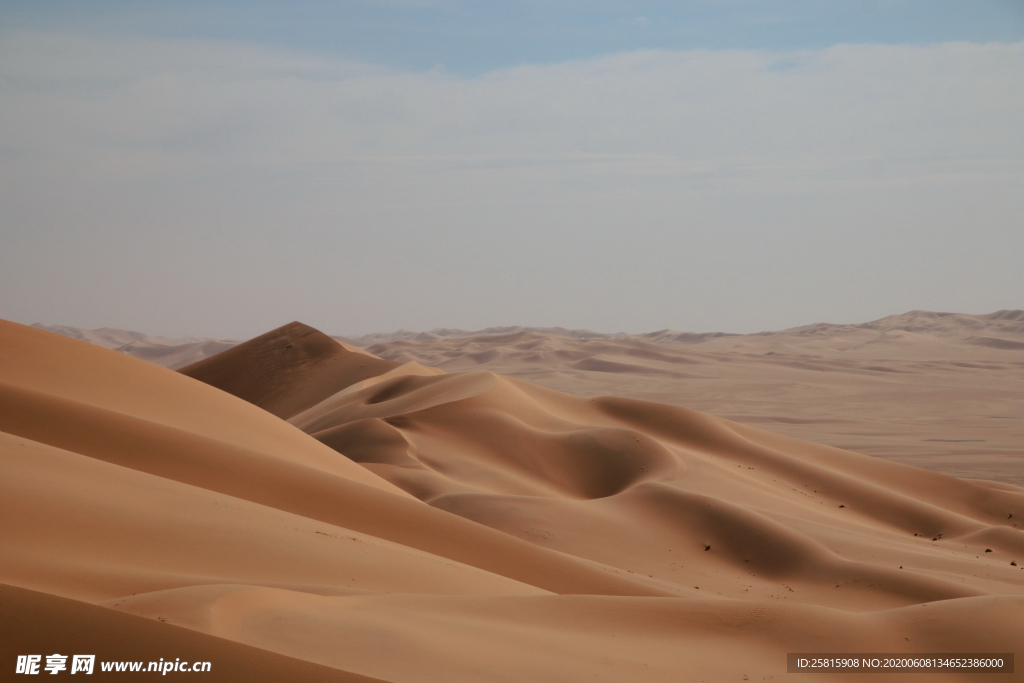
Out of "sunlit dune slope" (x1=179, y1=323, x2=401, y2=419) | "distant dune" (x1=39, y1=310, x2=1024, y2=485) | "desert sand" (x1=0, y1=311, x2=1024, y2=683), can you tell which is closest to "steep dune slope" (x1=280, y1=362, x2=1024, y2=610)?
Answer: "desert sand" (x1=0, y1=311, x2=1024, y2=683)

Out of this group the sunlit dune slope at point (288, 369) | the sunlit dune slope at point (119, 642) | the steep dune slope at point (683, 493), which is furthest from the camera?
the sunlit dune slope at point (288, 369)

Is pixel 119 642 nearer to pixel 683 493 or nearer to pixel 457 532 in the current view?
pixel 457 532

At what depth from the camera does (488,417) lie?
58.6 feet

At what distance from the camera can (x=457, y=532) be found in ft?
29.9

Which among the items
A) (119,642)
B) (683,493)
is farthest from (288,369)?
(119,642)

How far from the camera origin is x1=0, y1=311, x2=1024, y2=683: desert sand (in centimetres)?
431

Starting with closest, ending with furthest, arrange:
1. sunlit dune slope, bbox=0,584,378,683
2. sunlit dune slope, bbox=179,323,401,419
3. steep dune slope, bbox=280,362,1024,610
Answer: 1. sunlit dune slope, bbox=0,584,378,683
2. steep dune slope, bbox=280,362,1024,610
3. sunlit dune slope, bbox=179,323,401,419

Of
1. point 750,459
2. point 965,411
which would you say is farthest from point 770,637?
point 965,411

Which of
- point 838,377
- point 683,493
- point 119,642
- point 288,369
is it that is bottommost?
point 119,642

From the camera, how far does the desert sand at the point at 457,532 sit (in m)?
4.31

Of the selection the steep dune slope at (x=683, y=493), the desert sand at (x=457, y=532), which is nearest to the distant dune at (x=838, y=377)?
the desert sand at (x=457, y=532)

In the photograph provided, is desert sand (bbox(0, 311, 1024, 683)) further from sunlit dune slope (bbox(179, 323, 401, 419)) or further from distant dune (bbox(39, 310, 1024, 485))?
distant dune (bbox(39, 310, 1024, 485))

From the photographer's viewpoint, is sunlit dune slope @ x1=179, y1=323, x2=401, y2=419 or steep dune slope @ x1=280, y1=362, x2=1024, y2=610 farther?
sunlit dune slope @ x1=179, y1=323, x2=401, y2=419

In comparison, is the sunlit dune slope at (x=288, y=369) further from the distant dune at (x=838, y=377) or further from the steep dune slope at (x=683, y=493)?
the steep dune slope at (x=683, y=493)
